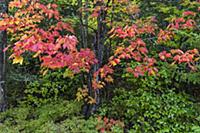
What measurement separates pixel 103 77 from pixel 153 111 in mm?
1017

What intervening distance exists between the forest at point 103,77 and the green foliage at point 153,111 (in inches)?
0.6

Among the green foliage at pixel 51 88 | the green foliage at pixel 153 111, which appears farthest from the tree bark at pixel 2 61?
the green foliage at pixel 153 111

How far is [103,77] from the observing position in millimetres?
4980

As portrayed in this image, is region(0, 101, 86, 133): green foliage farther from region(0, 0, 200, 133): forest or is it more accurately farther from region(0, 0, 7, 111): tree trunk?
region(0, 0, 7, 111): tree trunk

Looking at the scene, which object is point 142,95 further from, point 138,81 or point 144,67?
point 144,67

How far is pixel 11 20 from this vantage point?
3.74 meters

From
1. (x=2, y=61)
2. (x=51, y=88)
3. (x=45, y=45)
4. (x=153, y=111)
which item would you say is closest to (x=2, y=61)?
(x=2, y=61)

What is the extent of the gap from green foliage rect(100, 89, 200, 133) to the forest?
16 millimetres

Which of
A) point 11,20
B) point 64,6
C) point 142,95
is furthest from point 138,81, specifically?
point 11,20

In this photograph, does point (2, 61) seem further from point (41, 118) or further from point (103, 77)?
point (103, 77)

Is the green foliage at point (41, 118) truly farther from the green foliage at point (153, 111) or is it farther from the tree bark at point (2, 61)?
the green foliage at point (153, 111)

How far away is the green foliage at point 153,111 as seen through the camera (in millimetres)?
4773

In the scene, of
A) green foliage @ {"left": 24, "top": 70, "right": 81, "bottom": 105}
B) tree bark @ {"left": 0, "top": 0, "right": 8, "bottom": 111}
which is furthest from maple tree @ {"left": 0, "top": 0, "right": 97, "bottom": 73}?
green foliage @ {"left": 24, "top": 70, "right": 81, "bottom": 105}

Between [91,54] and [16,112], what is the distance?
181 cm
